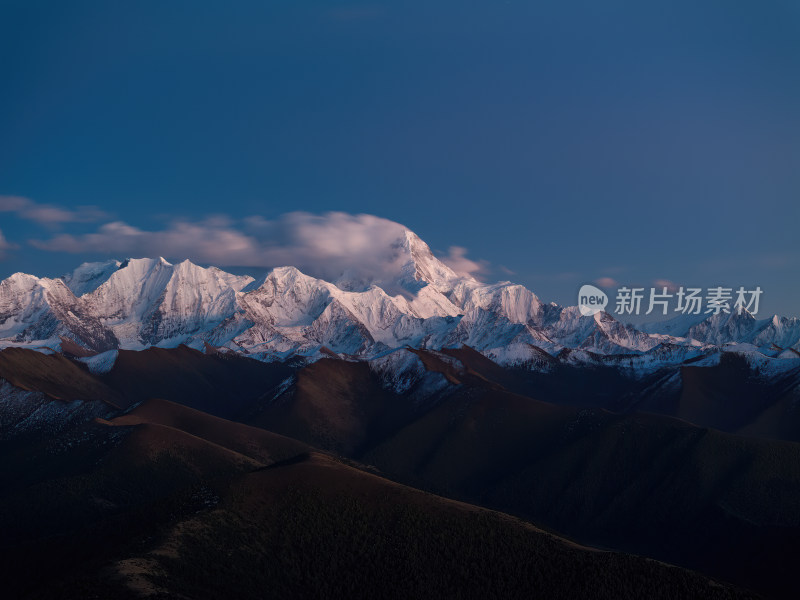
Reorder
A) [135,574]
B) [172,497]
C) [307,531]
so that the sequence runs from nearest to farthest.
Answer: [135,574] → [307,531] → [172,497]

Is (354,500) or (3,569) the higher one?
(354,500)

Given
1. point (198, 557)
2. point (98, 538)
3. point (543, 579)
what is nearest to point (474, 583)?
point (543, 579)

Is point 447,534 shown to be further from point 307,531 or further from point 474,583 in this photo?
point 307,531

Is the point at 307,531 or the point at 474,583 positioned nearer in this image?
the point at 474,583

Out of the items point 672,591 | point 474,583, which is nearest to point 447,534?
point 474,583

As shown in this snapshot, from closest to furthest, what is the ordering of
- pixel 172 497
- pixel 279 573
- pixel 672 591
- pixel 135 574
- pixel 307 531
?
pixel 135 574 → pixel 672 591 → pixel 279 573 → pixel 307 531 → pixel 172 497

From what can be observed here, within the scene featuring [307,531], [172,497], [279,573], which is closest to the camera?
[279,573]

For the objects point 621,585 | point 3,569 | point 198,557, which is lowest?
point 3,569

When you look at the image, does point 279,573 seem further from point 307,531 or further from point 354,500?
point 354,500

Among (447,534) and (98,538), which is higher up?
(447,534)
